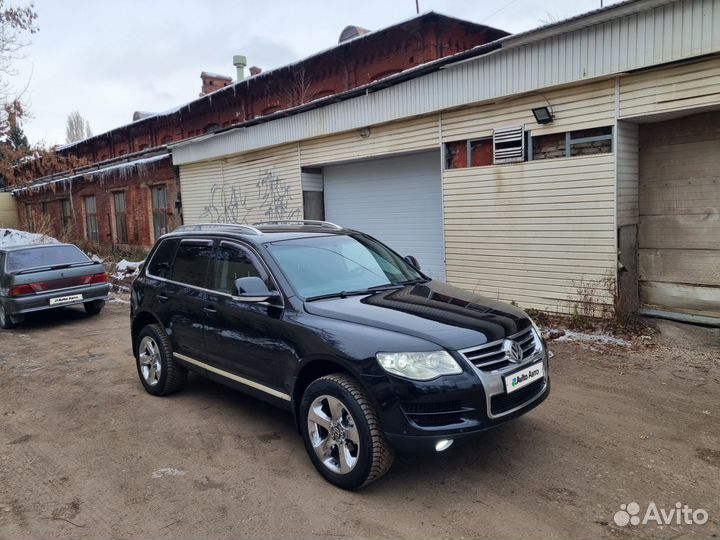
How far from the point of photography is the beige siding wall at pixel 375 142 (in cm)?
973

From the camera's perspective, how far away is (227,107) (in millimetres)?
22078

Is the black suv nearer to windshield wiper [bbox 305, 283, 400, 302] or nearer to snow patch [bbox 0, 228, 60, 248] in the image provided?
windshield wiper [bbox 305, 283, 400, 302]

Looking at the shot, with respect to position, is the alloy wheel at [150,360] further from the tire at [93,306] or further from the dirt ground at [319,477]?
the tire at [93,306]

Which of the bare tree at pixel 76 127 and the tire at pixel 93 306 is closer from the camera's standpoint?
the tire at pixel 93 306

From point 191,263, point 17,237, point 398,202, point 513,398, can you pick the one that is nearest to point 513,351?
point 513,398

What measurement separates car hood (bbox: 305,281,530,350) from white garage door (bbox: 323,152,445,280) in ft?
20.0

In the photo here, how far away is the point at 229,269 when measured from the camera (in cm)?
465

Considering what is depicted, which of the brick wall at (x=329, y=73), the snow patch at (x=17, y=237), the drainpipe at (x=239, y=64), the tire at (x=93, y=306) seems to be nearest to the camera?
the tire at (x=93, y=306)

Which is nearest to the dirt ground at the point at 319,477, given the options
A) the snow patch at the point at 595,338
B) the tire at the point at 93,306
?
the snow patch at the point at 595,338

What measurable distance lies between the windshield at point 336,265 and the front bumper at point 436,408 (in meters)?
1.19

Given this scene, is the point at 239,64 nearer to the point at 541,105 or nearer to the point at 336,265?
the point at 541,105

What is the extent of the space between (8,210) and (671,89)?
106 feet

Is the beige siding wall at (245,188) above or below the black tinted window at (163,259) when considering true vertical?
above

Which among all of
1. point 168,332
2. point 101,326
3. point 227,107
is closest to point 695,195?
point 168,332
